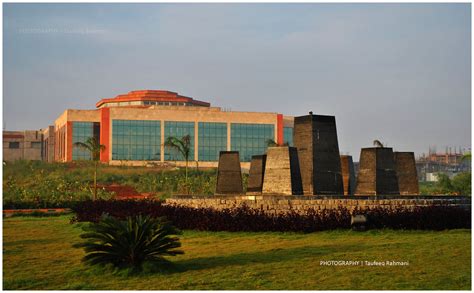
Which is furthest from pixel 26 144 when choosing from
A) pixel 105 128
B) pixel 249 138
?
pixel 249 138

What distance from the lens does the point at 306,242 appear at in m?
12.7

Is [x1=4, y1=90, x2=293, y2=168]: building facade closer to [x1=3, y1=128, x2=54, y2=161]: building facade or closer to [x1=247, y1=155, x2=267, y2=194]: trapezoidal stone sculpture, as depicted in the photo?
[x1=3, y1=128, x2=54, y2=161]: building facade

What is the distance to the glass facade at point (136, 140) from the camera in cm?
5853

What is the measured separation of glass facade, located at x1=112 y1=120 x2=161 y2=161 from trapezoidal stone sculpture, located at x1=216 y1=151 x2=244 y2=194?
37.6 meters

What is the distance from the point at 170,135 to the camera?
2331 inches

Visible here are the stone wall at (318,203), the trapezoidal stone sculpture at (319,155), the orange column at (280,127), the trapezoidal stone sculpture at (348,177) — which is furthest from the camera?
the orange column at (280,127)

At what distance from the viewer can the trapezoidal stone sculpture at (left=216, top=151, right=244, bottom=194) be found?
21828 millimetres

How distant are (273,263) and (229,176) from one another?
464 inches

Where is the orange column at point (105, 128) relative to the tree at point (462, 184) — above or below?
above

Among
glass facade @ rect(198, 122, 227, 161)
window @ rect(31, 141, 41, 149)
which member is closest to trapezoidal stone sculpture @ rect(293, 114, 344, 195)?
glass facade @ rect(198, 122, 227, 161)

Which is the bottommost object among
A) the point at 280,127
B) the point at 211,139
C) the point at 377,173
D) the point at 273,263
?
the point at 273,263

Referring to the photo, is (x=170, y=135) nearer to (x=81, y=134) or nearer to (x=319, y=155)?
(x=81, y=134)

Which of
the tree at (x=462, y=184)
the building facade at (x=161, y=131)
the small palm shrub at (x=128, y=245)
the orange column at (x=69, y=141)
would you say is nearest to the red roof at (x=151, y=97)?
the building facade at (x=161, y=131)

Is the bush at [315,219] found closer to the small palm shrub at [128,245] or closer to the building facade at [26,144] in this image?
the small palm shrub at [128,245]
